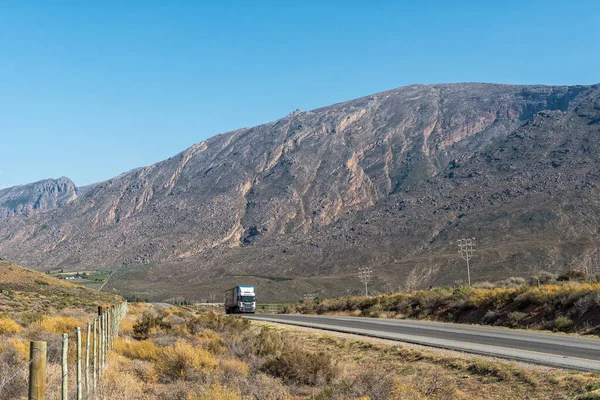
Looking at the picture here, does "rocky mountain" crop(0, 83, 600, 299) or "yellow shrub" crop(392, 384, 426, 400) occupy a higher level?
"rocky mountain" crop(0, 83, 600, 299)

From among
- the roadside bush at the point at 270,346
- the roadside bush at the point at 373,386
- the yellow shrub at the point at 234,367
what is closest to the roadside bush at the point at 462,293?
the roadside bush at the point at 270,346

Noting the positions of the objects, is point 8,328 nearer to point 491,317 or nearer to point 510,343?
point 510,343

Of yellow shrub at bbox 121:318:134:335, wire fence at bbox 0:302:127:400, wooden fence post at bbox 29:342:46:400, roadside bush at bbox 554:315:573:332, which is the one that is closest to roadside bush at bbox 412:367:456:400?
wire fence at bbox 0:302:127:400

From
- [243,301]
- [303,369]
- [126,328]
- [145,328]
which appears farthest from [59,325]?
[243,301]

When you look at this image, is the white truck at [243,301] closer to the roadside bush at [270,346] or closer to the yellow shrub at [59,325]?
the yellow shrub at [59,325]

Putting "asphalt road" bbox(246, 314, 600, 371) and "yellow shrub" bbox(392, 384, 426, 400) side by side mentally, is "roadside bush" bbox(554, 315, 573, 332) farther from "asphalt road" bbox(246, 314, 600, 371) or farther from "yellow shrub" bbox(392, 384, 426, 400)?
"yellow shrub" bbox(392, 384, 426, 400)

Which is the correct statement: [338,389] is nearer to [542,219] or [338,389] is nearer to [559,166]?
[542,219]
